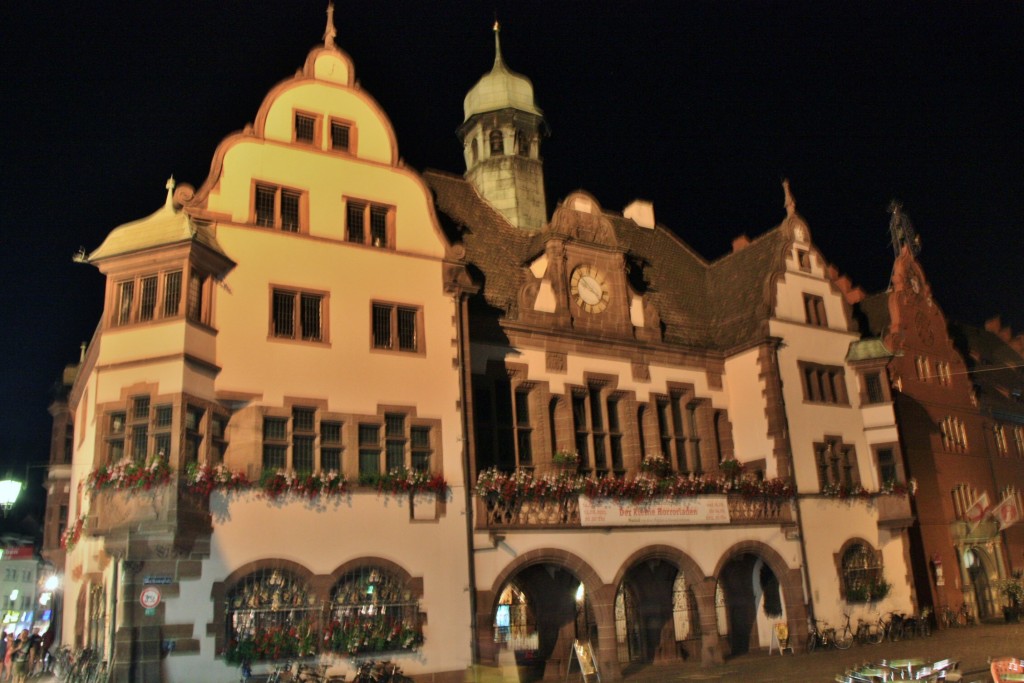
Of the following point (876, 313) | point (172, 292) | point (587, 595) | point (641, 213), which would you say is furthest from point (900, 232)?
point (172, 292)

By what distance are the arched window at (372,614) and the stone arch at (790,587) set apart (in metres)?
11.0

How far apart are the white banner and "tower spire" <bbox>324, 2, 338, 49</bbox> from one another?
46.1 ft

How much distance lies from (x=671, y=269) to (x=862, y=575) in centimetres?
1259

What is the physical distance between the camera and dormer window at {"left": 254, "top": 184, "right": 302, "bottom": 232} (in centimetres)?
2380

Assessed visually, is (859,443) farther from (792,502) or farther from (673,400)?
(673,400)

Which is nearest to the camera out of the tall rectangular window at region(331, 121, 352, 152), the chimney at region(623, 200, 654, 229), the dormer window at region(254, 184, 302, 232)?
the dormer window at region(254, 184, 302, 232)

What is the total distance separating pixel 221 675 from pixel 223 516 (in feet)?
10.6

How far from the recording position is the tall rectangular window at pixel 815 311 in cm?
3391

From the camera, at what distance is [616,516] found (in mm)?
26000

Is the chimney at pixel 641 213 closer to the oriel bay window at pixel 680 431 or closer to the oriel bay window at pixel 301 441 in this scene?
the oriel bay window at pixel 680 431

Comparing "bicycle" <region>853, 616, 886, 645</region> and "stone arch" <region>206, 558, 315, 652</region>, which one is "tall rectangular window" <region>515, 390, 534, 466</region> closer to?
"stone arch" <region>206, 558, 315, 652</region>

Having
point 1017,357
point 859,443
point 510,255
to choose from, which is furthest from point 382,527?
point 1017,357

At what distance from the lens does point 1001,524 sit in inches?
1548

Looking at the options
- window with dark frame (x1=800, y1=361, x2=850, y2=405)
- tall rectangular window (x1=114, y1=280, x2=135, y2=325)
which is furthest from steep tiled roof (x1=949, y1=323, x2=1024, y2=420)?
tall rectangular window (x1=114, y1=280, x2=135, y2=325)
